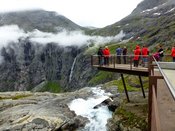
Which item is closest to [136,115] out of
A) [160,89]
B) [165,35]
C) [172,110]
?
[160,89]

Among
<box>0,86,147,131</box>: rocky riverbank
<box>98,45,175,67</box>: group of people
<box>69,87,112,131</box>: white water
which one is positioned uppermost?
<box>98,45,175,67</box>: group of people

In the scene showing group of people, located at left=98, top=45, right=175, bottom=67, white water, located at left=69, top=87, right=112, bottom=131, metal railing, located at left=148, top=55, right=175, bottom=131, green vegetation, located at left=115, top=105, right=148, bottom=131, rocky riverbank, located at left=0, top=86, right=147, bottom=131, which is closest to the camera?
metal railing, located at left=148, top=55, right=175, bottom=131

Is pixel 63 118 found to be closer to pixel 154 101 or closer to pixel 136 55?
pixel 136 55

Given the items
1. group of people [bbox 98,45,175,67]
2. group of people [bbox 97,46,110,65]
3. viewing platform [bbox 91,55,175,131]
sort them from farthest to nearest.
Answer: group of people [bbox 97,46,110,65], group of people [bbox 98,45,175,67], viewing platform [bbox 91,55,175,131]

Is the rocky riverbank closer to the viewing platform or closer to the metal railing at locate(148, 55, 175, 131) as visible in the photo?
the viewing platform

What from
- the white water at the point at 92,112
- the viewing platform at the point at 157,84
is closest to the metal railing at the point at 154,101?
the viewing platform at the point at 157,84

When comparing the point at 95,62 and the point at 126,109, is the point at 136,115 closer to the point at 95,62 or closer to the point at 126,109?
the point at 126,109

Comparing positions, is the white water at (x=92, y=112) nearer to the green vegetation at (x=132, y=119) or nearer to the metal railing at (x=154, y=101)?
the green vegetation at (x=132, y=119)

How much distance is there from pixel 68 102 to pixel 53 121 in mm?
17859

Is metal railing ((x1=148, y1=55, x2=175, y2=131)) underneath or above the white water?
above

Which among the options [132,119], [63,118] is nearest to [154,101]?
[132,119]

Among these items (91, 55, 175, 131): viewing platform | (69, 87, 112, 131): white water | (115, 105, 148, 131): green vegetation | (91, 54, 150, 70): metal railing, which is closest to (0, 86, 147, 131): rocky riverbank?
(115, 105, 148, 131): green vegetation

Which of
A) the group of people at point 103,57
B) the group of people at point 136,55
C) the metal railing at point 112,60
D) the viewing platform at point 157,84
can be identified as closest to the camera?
the viewing platform at point 157,84

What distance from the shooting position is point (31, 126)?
144 feet
